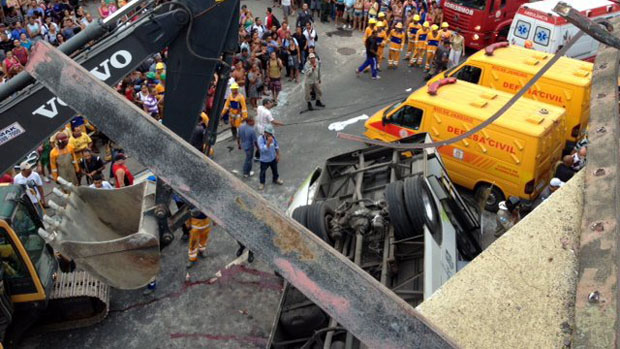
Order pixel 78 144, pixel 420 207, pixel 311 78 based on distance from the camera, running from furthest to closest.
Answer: pixel 311 78
pixel 78 144
pixel 420 207

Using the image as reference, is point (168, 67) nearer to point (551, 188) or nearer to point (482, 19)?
point (551, 188)

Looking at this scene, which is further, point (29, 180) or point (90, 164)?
point (90, 164)

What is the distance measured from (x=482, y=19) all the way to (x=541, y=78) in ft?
25.6

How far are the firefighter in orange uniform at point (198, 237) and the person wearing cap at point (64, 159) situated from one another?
11.2 ft

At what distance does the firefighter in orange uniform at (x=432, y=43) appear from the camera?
1917 cm

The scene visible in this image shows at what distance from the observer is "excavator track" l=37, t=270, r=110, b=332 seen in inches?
355

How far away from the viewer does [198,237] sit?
34.4 ft

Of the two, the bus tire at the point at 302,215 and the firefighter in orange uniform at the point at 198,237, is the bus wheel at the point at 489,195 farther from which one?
the firefighter in orange uniform at the point at 198,237

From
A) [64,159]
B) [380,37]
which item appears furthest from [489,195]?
[64,159]

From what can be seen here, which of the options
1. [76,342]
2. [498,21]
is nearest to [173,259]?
[76,342]

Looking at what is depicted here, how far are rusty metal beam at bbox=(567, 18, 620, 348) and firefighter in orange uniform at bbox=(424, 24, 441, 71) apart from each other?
17.2 metres

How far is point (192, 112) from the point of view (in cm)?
734

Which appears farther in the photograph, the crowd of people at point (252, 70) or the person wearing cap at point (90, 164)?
the person wearing cap at point (90, 164)

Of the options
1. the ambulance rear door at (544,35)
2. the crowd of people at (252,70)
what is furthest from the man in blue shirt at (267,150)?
the ambulance rear door at (544,35)
